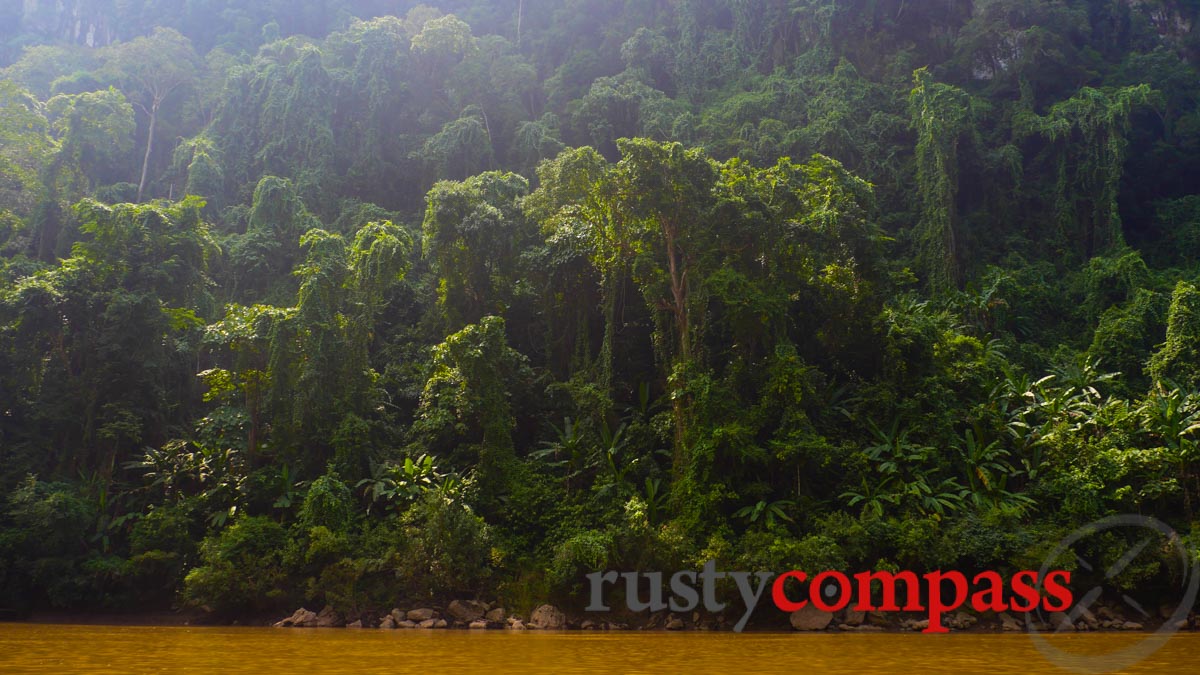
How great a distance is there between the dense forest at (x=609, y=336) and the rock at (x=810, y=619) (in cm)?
83

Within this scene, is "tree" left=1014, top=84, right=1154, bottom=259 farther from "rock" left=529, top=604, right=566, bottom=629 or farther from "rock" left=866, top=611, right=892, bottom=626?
"rock" left=529, top=604, right=566, bottom=629

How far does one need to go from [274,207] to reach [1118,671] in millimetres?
24385

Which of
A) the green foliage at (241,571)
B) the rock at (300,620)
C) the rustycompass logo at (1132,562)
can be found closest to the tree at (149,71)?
the green foliage at (241,571)

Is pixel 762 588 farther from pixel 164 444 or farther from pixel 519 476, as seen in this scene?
pixel 164 444

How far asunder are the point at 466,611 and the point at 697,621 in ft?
13.7

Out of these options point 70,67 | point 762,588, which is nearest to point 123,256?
point 762,588

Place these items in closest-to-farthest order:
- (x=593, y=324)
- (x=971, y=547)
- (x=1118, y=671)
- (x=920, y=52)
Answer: (x=1118, y=671) → (x=971, y=547) → (x=593, y=324) → (x=920, y=52)

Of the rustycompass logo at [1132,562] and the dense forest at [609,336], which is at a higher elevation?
the dense forest at [609,336]

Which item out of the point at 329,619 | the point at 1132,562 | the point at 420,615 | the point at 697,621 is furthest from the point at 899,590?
the point at 329,619

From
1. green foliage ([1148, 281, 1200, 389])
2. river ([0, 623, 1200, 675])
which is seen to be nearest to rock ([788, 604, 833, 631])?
river ([0, 623, 1200, 675])

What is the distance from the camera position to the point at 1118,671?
319 inches

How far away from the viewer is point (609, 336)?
19.9m

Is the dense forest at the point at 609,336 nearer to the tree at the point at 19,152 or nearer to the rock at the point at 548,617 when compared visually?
the tree at the point at 19,152

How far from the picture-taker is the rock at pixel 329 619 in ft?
52.5
